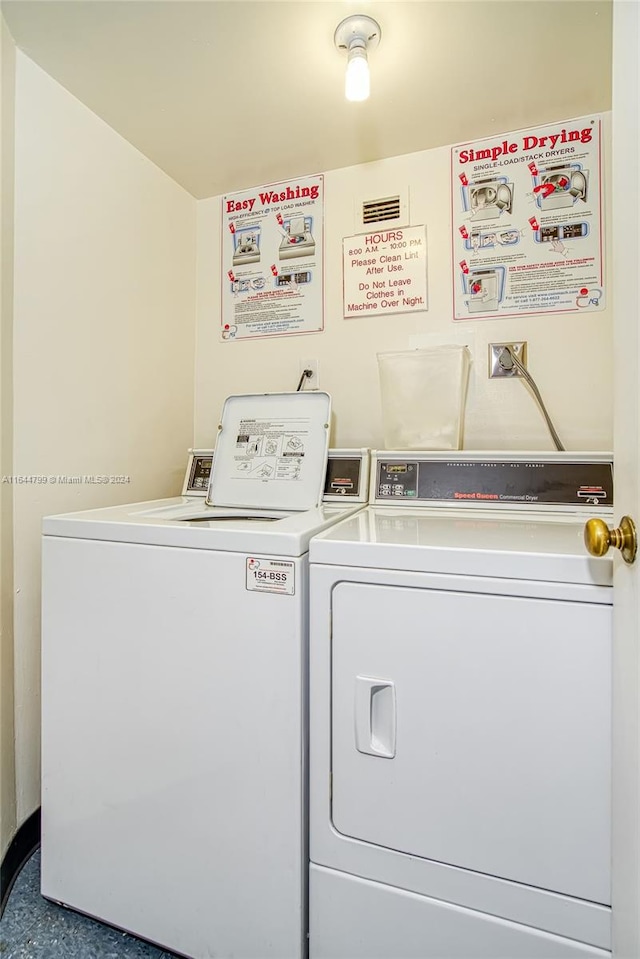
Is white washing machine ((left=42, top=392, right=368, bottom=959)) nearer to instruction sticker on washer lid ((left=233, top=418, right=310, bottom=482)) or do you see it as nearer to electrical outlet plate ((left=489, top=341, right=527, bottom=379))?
instruction sticker on washer lid ((left=233, top=418, right=310, bottom=482))

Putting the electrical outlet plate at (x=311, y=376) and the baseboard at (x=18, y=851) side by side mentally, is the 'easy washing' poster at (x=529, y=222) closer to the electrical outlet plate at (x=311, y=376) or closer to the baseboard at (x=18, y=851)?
the electrical outlet plate at (x=311, y=376)

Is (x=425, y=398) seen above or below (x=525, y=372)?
below

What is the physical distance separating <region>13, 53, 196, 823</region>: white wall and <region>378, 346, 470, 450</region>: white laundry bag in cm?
91

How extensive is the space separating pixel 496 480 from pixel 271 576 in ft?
2.57

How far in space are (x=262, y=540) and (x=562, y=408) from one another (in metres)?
1.23

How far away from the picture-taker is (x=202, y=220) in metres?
2.11

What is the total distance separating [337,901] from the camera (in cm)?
97

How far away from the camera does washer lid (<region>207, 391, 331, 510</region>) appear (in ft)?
5.23

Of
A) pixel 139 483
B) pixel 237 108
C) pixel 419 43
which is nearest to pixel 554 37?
pixel 419 43

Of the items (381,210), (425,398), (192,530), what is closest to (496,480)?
(425,398)

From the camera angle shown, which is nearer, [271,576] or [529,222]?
[271,576]

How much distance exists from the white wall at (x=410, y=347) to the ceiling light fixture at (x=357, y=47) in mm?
580

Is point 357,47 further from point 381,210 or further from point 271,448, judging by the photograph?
point 271,448

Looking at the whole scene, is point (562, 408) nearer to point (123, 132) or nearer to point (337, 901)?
point (337, 901)
